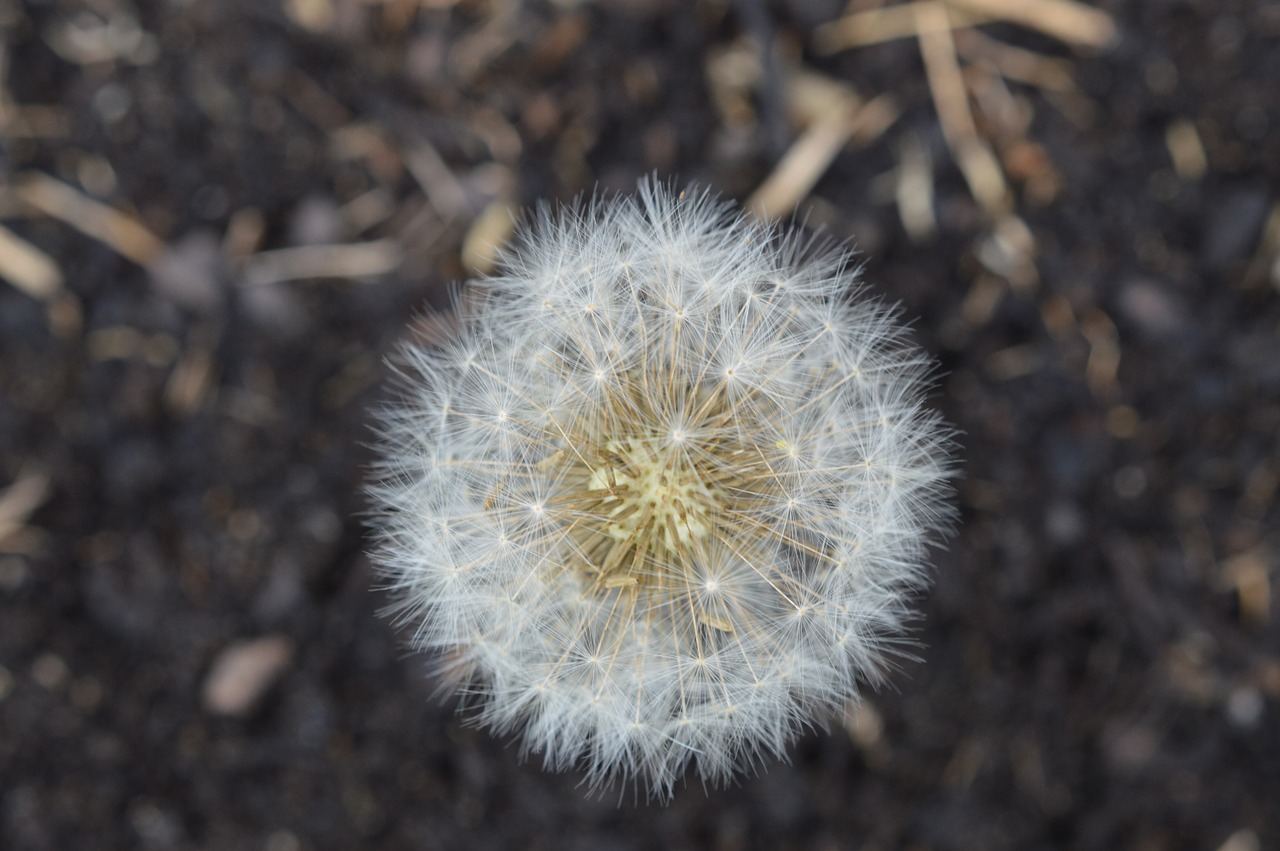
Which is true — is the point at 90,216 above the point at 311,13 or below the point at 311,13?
below

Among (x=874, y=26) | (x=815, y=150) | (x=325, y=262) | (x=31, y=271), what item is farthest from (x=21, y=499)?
(x=874, y=26)

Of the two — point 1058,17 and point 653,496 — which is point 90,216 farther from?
point 1058,17

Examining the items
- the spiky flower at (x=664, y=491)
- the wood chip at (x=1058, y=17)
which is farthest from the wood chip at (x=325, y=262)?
the wood chip at (x=1058, y=17)

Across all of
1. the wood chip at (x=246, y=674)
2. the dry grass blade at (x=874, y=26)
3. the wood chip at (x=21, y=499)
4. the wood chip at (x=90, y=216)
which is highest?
the dry grass blade at (x=874, y=26)

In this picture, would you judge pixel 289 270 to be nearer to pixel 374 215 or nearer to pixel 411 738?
pixel 374 215

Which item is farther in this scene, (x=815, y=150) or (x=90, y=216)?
(x=90, y=216)

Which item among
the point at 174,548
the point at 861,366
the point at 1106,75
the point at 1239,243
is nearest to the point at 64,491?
the point at 174,548

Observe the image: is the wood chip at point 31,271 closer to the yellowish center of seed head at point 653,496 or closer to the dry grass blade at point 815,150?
the yellowish center of seed head at point 653,496

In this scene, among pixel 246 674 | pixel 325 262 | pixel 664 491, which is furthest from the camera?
pixel 325 262
